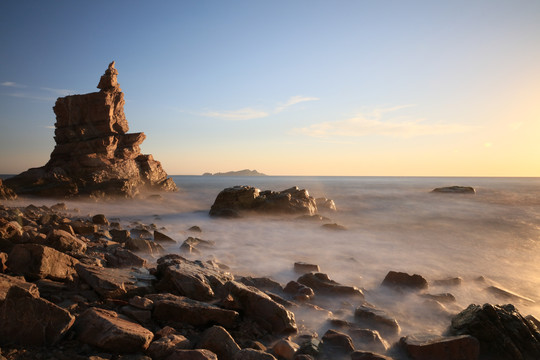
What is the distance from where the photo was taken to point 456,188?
4622 centimetres

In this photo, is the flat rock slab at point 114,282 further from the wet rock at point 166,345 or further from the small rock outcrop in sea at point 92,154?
the small rock outcrop in sea at point 92,154

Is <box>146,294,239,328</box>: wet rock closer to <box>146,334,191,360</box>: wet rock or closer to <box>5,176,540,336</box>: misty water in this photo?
<box>146,334,191,360</box>: wet rock

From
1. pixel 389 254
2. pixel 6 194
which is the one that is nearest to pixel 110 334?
pixel 389 254

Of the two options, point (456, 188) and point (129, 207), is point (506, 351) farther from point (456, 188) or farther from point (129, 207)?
point (456, 188)

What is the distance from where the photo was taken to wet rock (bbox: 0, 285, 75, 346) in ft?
9.50

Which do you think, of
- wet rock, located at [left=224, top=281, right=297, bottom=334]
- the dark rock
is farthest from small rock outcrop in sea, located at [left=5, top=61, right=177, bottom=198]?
the dark rock

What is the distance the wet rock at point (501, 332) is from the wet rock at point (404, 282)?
2.11 m

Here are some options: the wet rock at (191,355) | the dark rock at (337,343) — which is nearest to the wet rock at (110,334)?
the wet rock at (191,355)

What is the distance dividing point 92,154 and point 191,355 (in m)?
25.3

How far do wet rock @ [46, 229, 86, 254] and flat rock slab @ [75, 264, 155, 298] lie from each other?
1.51 meters

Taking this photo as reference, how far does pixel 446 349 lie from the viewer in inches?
151

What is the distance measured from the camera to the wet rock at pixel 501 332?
4059 millimetres

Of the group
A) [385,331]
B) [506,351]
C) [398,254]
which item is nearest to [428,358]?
[385,331]

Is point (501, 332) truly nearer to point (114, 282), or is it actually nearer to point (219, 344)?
point (219, 344)
